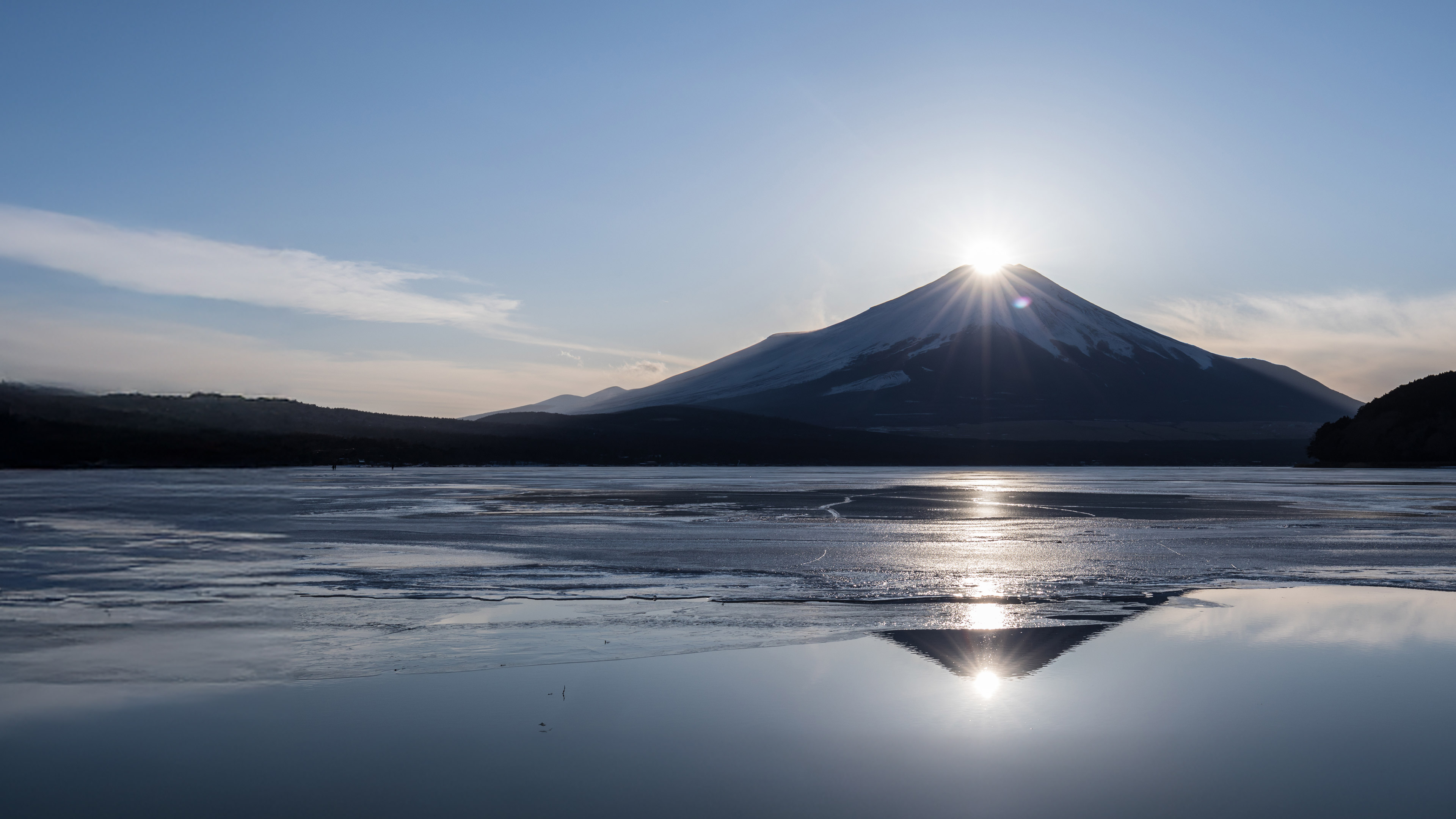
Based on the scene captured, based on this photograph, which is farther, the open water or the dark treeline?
the dark treeline

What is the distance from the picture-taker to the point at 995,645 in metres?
10.5

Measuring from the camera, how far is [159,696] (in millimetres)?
8352

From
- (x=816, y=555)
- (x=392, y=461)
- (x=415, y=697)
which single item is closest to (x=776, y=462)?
(x=392, y=461)

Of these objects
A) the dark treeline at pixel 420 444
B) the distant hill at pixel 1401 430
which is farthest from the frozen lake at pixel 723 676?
the distant hill at pixel 1401 430

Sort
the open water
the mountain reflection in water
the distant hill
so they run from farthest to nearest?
1. the distant hill
2. the open water
3. the mountain reflection in water

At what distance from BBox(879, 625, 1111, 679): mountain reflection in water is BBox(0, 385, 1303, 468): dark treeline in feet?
283

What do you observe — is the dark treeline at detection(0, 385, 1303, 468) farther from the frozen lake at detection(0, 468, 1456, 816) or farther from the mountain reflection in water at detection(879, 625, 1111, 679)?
the mountain reflection in water at detection(879, 625, 1111, 679)

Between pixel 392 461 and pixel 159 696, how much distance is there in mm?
109151

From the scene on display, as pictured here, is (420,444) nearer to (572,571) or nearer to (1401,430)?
(1401,430)

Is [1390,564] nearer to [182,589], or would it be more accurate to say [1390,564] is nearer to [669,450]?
[182,589]

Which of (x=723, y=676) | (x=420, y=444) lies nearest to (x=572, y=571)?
(x=723, y=676)

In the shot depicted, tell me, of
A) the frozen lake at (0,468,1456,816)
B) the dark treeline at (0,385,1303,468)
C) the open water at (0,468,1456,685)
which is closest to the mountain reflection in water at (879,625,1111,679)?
the frozen lake at (0,468,1456,816)

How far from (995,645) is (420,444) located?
Result: 126131 millimetres

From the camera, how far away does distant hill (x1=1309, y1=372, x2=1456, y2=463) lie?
105750 mm
